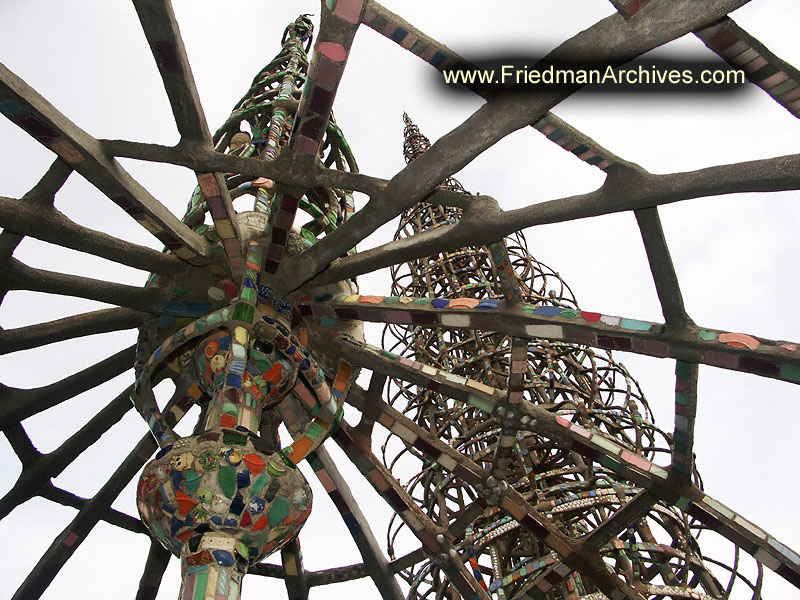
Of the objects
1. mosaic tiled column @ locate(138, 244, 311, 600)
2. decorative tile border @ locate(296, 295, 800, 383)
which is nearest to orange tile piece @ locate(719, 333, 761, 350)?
decorative tile border @ locate(296, 295, 800, 383)

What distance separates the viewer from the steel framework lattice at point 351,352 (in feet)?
17.8

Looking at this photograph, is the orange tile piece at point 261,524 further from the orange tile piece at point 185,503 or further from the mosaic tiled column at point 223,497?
the orange tile piece at point 185,503

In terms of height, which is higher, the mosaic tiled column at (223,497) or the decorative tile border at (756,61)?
the decorative tile border at (756,61)

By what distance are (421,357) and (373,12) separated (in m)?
7.04

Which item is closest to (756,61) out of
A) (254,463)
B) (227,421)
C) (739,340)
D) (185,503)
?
(739,340)

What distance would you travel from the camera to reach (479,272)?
42.8 ft

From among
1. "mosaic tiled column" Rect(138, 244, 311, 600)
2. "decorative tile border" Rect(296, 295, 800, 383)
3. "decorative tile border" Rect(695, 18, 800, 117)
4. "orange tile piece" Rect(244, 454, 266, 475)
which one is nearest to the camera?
"decorative tile border" Rect(695, 18, 800, 117)

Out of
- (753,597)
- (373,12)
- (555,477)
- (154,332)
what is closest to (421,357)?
(555,477)

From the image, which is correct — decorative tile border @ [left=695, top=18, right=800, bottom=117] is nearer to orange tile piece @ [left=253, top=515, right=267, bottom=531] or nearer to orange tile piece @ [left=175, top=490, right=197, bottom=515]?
orange tile piece @ [left=253, top=515, right=267, bottom=531]

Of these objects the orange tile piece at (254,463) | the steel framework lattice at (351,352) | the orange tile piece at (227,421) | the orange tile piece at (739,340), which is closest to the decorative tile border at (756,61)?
the steel framework lattice at (351,352)

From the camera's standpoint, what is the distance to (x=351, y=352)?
820cm

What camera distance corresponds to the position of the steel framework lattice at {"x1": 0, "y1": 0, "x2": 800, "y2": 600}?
542 cm

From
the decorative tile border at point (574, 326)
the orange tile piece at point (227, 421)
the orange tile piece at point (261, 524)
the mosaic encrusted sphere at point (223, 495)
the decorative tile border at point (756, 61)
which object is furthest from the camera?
the decorative tile border at point (574, 326)

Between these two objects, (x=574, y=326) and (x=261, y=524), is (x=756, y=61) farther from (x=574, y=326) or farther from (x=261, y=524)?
(x=261, y=524)
